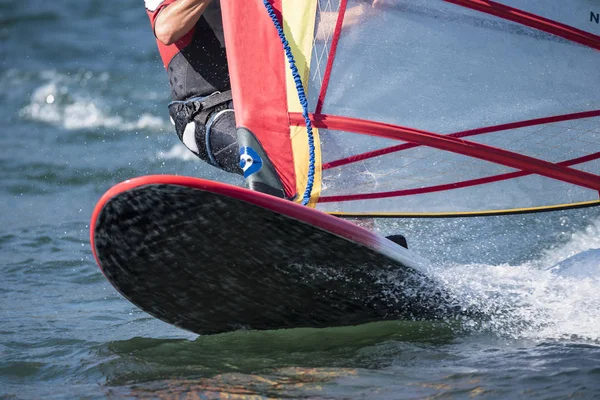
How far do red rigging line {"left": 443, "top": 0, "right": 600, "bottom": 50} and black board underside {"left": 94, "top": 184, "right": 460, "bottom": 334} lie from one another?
3.23ft

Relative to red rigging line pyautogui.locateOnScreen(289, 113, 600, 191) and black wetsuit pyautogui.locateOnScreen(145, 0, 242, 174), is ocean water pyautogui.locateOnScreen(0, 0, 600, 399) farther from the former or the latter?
black wetsuit pyautogui.locateOnScreen(145, 0, 242, 174)

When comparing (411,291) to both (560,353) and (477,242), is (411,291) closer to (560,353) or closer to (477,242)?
(560,353)

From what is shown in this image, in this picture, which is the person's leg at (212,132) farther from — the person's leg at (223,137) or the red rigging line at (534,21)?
the red rigging line at (534,21)

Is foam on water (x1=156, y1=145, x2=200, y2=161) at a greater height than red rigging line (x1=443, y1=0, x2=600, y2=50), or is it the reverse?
red rigging line (x1=443, y1=0, x2=600, y2=50)

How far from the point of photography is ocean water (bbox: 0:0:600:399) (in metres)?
2.47

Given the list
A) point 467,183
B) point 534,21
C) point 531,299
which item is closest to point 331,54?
point 534,21

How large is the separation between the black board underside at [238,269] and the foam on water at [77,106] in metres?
5.12

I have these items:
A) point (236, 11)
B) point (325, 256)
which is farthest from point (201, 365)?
point (236, 11)

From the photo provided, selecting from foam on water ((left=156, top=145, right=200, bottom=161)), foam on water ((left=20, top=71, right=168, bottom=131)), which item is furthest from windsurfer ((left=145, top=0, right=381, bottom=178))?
foam on water ((left=20, top=71, right=168, bottom=131))

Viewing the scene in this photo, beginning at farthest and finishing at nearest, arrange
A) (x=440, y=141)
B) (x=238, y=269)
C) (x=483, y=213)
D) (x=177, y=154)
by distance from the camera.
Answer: (x=177, y=154) < (x=483, y=213) < (x=440, y=141) < (x=238, y=269)

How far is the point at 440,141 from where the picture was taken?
2910 mm

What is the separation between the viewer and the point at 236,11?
2.99 meters

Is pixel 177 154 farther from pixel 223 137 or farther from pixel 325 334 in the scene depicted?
pixel 325 334

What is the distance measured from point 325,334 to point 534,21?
1370mm
